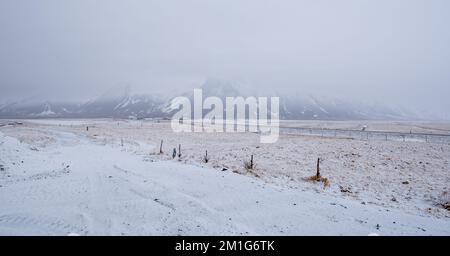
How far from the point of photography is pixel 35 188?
14430mm

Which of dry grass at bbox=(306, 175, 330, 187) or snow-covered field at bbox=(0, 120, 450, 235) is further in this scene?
dry grass at bbox=(306, 175, 330, 187)

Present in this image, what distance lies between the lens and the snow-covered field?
9.81 metres

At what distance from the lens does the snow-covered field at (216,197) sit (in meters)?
9.81

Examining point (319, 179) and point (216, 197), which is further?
point (319, 179)

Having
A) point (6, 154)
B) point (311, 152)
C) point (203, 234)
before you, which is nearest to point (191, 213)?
point (203, 234)

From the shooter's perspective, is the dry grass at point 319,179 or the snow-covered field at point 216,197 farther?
the dry grass at point 319,179

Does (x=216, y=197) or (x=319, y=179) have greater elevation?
(x=216, y=197)

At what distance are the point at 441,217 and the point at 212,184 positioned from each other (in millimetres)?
11095

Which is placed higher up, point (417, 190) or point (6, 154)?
point (6, 154)

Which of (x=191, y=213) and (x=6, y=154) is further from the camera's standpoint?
(x=6, y=154)

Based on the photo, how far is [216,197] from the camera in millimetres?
13438

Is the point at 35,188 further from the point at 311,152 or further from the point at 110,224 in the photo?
the point at 311,152
